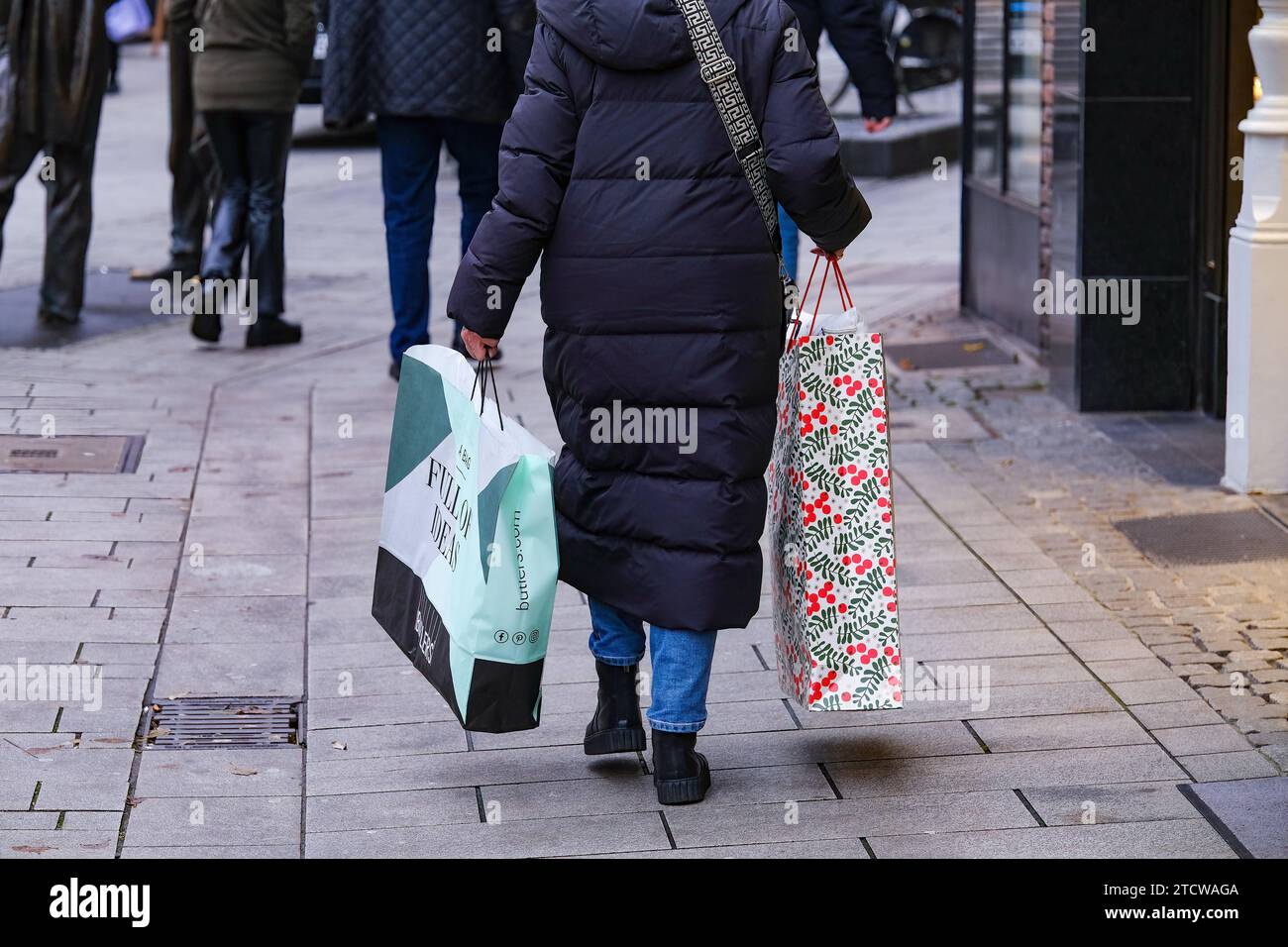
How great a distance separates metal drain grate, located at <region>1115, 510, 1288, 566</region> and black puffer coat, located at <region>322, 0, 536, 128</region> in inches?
126

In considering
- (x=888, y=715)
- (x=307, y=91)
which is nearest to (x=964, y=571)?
(x=888, y=715)

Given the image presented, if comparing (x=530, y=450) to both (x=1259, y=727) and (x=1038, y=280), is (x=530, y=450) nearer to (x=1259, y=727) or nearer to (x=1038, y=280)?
(x=1259, y=727)

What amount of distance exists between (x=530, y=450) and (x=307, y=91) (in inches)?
528

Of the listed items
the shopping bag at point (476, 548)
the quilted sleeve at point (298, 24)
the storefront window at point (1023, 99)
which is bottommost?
the shopping bag at point (476, 548)

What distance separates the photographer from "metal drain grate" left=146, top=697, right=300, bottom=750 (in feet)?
15.4

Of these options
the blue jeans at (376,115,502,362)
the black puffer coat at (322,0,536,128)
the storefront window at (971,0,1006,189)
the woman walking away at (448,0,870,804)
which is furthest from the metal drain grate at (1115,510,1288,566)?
the storefront window at (971,0,1006,189)

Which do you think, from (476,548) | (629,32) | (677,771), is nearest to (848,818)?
(677,771)

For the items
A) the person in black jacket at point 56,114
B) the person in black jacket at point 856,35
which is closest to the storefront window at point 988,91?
the person in black jacket at point 856,35

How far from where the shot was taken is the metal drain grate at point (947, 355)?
918 centimetres

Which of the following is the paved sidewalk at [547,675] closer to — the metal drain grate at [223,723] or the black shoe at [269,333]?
the metal drain grate at [223,723]

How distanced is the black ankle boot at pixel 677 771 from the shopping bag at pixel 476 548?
284 mm

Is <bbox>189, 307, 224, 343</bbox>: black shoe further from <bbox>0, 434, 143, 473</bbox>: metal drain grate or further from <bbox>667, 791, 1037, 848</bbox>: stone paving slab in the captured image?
<bbox>667, 791, 1037, 848</bbox>: stone paving slab

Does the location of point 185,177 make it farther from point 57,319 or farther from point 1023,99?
point 1023,99
